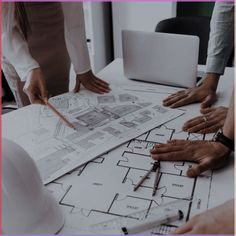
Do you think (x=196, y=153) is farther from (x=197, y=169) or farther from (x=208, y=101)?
(x=208, y=101)

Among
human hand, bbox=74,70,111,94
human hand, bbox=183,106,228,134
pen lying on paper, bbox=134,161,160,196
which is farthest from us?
human hand, bbox=74,70,111,94

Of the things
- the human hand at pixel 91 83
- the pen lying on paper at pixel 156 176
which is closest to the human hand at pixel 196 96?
the human hand at pixel 91 83

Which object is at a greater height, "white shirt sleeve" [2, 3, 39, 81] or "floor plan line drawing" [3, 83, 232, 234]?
"white shirt sleeve" [2, 3, 39, 81]

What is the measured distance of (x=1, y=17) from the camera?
1.07 meters

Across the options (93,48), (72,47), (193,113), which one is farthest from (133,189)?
(93,48)

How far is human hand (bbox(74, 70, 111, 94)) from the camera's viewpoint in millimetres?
1201

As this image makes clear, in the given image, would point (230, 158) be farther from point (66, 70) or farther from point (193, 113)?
point (66, 70)

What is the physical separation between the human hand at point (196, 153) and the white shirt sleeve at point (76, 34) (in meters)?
0.54

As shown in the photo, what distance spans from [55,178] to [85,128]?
0.75 feet

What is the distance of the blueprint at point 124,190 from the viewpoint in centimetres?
66

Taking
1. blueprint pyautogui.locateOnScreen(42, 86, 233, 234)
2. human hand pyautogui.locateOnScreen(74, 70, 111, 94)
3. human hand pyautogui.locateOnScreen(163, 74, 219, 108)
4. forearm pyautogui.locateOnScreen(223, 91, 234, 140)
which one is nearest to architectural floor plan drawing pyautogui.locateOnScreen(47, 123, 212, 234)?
blueprint pyautogui.locateOnScreen(42, 86, 233, 234)

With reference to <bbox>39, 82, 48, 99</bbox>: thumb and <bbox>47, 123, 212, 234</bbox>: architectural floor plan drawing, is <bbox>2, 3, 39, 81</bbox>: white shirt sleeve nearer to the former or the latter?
<bbox>39, 82, 48, 99</bbox>: thumb

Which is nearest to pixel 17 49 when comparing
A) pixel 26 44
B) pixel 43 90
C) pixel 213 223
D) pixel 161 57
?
pixel 26 44

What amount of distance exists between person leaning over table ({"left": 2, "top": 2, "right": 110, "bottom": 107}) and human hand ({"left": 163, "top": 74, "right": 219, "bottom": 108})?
0.24 meters
